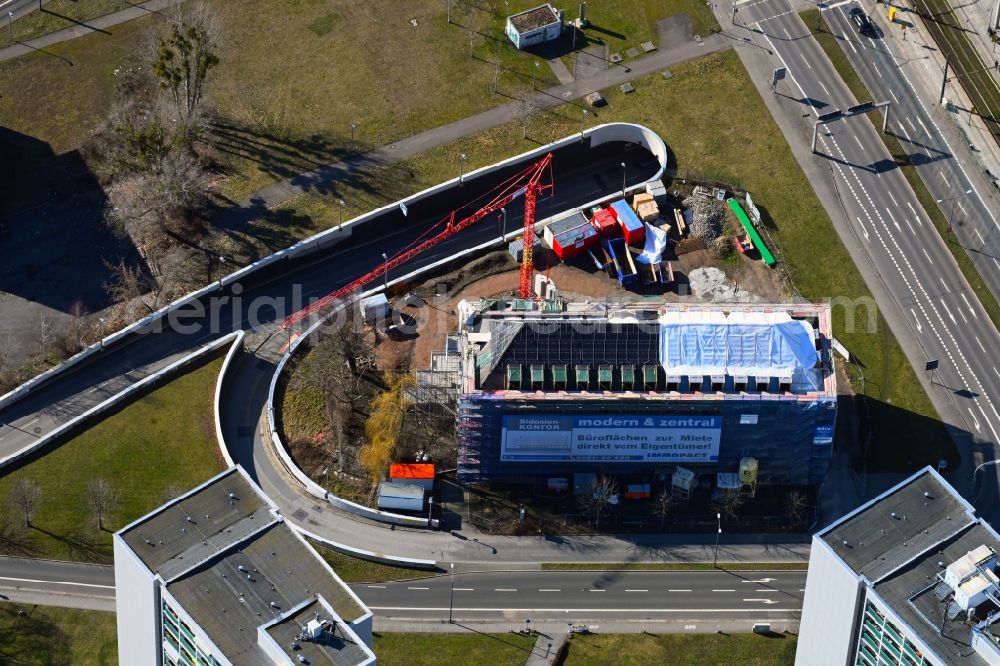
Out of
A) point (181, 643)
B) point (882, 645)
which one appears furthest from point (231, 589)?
point (882, 645)

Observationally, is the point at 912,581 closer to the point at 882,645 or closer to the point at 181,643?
the point at 882,645

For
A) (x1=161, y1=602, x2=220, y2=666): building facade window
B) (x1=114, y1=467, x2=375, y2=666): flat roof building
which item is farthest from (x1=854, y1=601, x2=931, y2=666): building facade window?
(x1=161, y1=602, x2=220, y2=666): building facade window

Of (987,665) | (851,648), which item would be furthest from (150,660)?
(987,665)

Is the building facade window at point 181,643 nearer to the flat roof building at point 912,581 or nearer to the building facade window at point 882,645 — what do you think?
the flat roof building at point 912,581

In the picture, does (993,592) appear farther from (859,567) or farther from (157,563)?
(157,563)

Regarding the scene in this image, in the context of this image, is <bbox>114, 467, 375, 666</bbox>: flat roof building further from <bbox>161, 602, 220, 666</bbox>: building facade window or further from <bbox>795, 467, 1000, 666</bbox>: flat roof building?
<bbox>795, 467, 1000, 666</bbox>: flat roof building
